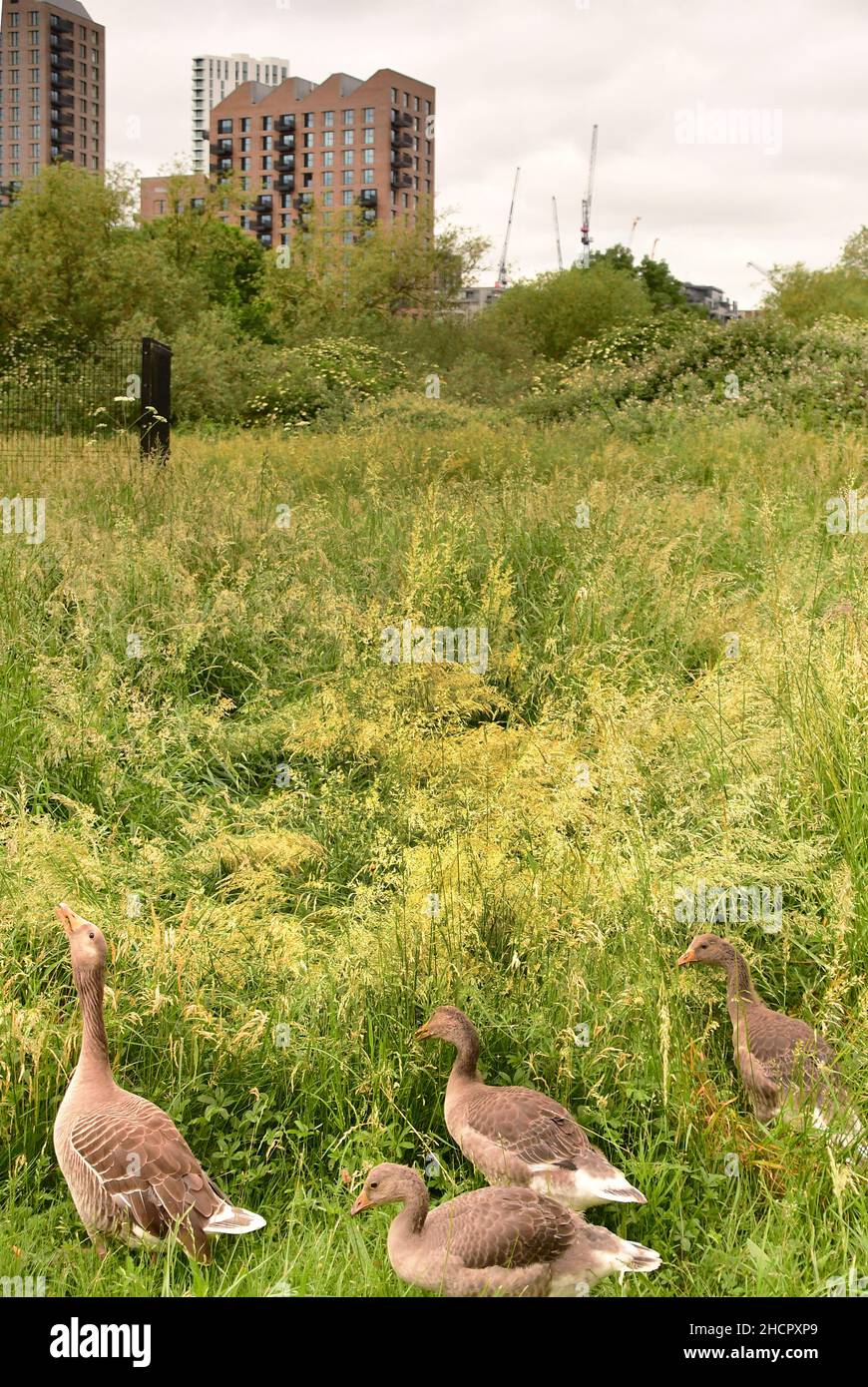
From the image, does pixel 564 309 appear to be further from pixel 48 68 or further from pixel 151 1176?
pixel 151 1176

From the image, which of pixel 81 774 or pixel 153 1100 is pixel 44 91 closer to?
pixel 81 774

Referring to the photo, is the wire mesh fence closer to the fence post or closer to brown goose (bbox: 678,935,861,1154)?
the fence post

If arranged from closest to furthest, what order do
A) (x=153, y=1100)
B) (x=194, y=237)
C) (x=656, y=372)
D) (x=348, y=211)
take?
(x=153, y=1100) → (x=656, y=372) → (x=194, y=237) → (x=348, y=211)

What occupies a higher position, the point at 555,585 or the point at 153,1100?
the point at 555,585

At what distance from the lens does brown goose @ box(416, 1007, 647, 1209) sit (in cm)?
244

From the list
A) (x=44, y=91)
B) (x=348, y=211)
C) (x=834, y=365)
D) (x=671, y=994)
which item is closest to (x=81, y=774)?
(x=671, y=994)

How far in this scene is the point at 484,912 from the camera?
318cm

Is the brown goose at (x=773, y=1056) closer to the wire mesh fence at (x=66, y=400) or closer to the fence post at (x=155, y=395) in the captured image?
the fence post at (x=155, y=395)

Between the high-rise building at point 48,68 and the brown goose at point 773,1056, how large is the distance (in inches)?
240

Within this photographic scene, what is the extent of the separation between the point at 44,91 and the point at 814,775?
41.2 feet

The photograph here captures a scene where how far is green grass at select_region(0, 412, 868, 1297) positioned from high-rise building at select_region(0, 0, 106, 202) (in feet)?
11.9

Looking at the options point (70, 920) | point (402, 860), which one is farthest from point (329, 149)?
point (70, 920)

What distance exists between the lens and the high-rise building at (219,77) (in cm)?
2689

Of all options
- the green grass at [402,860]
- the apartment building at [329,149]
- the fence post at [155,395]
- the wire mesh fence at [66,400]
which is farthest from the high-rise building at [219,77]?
the green grass at [402,860]
